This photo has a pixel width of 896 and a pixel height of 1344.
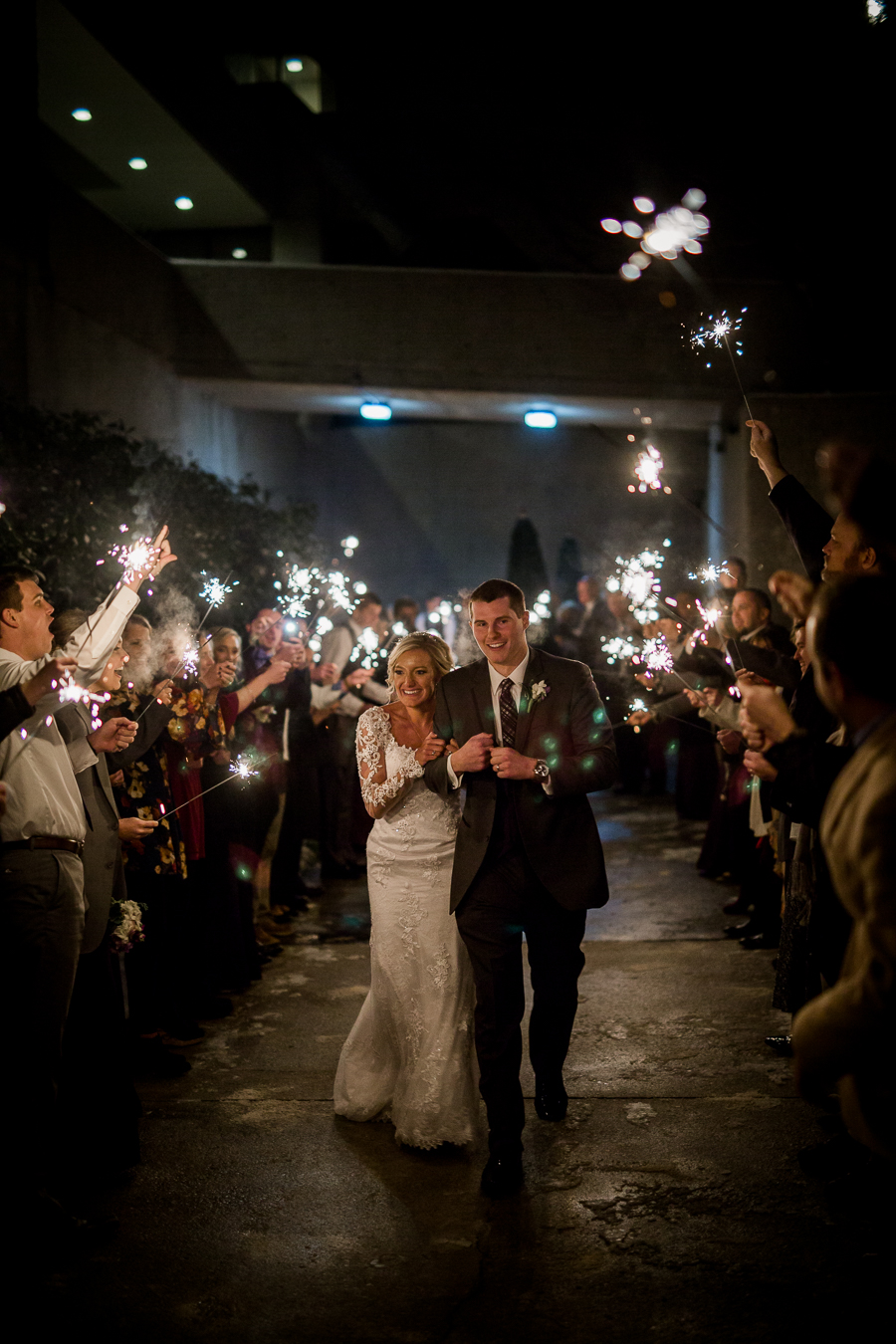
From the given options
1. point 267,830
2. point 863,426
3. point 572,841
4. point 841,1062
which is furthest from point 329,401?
point 841,1062

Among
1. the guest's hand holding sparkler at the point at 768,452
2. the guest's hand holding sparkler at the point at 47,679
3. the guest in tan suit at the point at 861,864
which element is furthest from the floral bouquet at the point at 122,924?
the guest's hand holding sparkler at the point at 768,452

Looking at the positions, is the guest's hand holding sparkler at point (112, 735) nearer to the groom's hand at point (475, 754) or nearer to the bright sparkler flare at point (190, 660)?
the bright sparkler flare at point (190, 660)

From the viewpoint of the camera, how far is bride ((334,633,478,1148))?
14.1ft

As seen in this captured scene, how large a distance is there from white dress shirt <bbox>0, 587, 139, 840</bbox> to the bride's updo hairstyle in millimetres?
1280

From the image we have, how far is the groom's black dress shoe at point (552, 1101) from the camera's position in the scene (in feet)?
14.8

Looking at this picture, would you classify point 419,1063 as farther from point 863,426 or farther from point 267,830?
point 863,426

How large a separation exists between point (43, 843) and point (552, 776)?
5.99 ft

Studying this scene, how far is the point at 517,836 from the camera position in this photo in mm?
4281

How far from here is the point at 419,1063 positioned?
14.2ft

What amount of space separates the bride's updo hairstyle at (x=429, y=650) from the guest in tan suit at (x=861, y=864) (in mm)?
2459

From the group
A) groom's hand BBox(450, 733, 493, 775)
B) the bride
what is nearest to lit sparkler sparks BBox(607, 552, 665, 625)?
the bride

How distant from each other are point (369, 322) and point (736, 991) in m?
12.4

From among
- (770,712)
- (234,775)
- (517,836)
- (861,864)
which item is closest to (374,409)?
(234,775)

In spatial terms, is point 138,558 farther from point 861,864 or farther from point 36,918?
point 861,864
